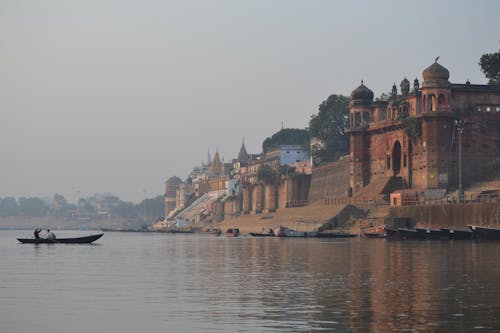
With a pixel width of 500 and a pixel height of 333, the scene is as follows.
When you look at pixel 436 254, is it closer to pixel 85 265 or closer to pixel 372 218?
pixel 85 265

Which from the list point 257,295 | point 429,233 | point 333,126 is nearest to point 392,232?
point 429,233

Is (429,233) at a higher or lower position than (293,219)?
lower

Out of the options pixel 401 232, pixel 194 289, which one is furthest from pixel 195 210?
pixel 194 289

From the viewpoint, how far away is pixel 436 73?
8944 centimetres

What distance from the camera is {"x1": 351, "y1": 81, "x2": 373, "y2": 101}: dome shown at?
10838cm

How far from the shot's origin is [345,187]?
110m

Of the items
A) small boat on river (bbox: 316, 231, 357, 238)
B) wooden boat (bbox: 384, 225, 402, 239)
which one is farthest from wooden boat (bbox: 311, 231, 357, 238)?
wooden boat (bbox: 384, 225, 402, 239)

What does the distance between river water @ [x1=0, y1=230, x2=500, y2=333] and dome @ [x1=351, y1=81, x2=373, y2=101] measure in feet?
198

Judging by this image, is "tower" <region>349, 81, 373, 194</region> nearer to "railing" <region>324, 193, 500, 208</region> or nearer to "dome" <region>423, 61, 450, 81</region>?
"railing" <region>324, 193, 500, 208</region>

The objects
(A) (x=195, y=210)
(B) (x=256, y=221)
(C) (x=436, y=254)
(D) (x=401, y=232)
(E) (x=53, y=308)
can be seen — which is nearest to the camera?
(E) (x=53, y=308)

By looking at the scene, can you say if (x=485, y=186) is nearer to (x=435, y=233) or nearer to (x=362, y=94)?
(x=435, y=233)

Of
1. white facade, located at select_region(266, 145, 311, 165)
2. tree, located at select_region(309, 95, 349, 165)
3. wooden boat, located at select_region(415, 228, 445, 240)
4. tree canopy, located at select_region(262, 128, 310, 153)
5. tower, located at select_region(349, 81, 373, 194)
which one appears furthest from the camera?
tree canopy, located at select_region(262, 128, 310, 153)

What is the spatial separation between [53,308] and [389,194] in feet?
226

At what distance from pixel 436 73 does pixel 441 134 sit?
533cm
